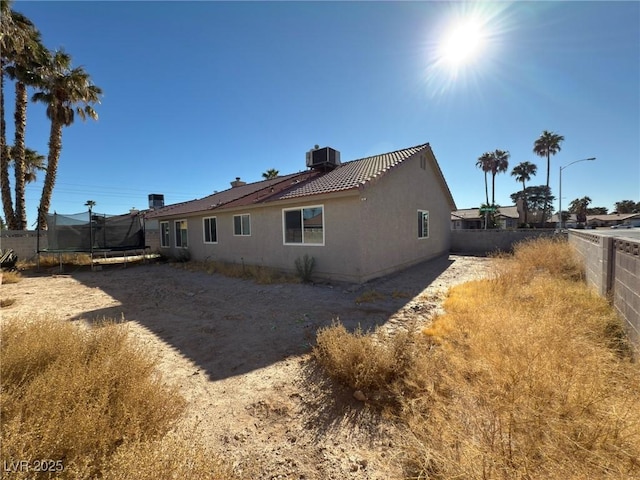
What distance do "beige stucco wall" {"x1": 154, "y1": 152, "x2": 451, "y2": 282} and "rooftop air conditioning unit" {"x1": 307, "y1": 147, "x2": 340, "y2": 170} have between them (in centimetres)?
368

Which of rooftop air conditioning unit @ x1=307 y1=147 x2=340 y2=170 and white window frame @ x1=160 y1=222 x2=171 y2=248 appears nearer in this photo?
rooftop air conditioning unit @ x1=307 y1=147 x2=340 y2=170

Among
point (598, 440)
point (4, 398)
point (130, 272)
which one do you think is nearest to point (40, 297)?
point (130, 272)

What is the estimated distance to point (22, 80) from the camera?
42.8 feet

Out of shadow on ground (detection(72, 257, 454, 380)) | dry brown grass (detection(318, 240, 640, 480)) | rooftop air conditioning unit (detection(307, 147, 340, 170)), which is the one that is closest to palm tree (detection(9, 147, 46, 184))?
shadow on ground (detection(72, 257, 454, 380))

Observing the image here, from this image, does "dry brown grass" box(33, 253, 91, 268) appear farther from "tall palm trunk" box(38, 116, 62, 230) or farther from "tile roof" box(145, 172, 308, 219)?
"tile roof" box(145, 172, 308, 219)

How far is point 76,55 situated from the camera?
46.5 feet

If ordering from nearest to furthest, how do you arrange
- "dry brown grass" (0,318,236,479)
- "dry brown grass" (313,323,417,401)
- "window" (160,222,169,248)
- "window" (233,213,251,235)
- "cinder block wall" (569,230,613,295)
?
"dry brown grass" (0,318,236,479)
"dry brown grass" (313,323,417,401)
"cinder block wall" (569,230,613,295)
"window" (233,213,251,235)
"window" (160,222,169,248)

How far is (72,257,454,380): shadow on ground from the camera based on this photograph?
4105 millimetres

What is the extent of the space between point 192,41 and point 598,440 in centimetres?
1187

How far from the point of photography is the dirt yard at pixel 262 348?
87.6 inches

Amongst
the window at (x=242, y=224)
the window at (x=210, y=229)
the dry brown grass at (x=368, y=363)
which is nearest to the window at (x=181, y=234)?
the window at (x=210, y=229)

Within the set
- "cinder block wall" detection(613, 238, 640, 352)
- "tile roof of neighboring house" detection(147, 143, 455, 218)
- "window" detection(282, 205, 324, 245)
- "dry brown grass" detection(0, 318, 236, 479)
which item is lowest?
"dry brown grass" detection(0, 318, 236, 479)

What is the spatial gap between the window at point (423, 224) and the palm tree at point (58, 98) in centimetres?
1909

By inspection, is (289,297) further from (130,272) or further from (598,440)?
(130,272)
